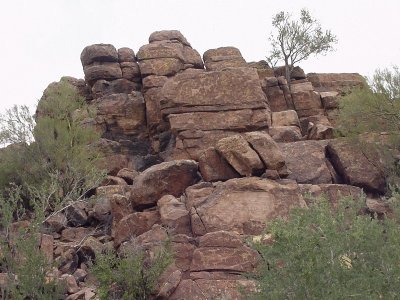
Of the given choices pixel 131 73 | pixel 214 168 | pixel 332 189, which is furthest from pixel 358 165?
pixel 131 73

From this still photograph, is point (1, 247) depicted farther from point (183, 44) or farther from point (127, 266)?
point (183, 44)

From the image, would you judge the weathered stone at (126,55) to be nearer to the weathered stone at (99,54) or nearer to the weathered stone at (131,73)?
the weathered stone at (99,54)

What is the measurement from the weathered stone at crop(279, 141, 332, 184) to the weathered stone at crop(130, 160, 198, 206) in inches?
118

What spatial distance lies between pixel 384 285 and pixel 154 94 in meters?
17.6

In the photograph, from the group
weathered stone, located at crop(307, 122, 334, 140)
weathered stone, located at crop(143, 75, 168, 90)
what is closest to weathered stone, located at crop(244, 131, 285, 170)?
weathered stone, located at crop(307, 122, 334, 140)

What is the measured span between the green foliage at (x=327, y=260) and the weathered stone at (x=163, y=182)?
714cm

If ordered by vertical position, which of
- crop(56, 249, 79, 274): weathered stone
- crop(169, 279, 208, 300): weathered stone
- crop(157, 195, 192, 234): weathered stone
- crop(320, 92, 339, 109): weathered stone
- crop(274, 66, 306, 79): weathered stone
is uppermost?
crop(274, 66, 306, 79): weathered stone

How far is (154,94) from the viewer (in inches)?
918

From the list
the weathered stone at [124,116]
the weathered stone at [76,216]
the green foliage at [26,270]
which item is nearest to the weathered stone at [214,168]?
the weathered stone at [76,216]

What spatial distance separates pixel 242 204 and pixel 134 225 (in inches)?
112

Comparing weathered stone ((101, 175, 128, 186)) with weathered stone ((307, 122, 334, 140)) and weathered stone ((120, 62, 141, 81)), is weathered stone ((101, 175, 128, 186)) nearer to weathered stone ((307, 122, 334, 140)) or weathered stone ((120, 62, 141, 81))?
weathered stone ((307, 122, 334, 140))

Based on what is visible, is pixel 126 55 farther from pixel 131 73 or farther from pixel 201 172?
pixel 201 172

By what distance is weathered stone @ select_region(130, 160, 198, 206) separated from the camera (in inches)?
577

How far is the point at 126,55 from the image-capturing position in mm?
25891
